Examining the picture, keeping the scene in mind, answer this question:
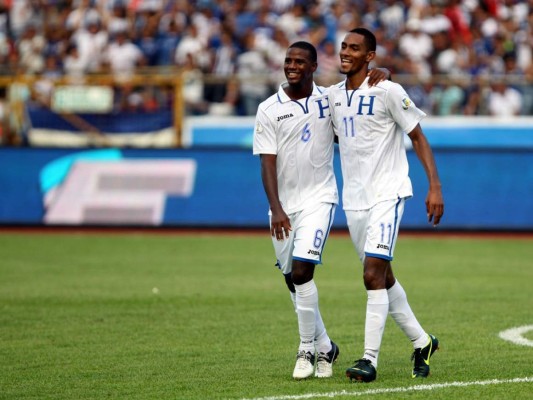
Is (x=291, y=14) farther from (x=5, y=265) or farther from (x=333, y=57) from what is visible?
(x=5, y=265)

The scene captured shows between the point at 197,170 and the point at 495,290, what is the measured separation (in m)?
7.87

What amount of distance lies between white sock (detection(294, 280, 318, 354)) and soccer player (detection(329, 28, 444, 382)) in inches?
16.8

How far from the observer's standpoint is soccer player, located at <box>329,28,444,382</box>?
736 cm

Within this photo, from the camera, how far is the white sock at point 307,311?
7.64 m

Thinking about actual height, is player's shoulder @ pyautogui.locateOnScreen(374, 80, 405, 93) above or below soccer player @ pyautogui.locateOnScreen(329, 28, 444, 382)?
above

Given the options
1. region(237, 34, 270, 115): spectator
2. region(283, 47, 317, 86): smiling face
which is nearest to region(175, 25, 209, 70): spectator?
region(237, 34, 270, 115): spectator

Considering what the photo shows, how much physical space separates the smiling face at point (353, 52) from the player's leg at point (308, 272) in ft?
3.28

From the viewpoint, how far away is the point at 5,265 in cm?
1473

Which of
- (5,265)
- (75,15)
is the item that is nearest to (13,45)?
(75,15)

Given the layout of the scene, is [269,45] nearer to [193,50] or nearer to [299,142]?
[193,50]

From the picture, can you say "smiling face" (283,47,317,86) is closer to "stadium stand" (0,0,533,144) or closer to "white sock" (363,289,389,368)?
"white sock" (363,289,389,368)

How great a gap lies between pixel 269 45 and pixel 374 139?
15280 millimetres

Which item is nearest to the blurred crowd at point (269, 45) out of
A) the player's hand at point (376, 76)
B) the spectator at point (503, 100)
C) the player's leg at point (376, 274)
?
the spectator at point (503, 100)

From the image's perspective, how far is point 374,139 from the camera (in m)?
7.52
